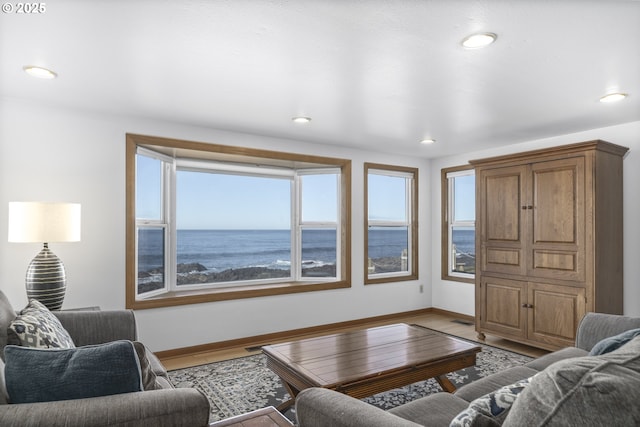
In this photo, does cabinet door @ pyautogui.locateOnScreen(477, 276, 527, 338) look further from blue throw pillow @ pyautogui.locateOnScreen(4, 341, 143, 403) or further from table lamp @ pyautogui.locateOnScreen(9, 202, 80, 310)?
table lamp @ pyautogui.locateOnScreen(9, 202, 80, 310)

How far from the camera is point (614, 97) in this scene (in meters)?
2.97

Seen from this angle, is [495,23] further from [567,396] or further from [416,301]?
[416,301]

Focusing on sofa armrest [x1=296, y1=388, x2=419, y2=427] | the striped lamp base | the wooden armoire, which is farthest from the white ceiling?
sofa armrest [x1=296, y1=388, x2=419, y2=427]

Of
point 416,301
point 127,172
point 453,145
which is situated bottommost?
point 416,301

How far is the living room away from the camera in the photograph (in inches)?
106

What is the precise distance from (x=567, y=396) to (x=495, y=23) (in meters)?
1.75

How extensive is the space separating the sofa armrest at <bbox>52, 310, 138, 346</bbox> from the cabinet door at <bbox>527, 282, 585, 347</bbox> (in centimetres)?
370

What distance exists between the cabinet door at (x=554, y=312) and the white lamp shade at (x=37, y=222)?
4267 mm

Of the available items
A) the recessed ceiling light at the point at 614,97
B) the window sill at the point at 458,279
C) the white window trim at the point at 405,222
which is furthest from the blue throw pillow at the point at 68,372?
the window sill at the point at 458,279

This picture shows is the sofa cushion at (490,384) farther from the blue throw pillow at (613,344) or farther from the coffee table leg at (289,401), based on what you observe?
the coffee table leg at (289,401)

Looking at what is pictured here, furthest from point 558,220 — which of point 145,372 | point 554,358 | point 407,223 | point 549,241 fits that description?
point 145,372

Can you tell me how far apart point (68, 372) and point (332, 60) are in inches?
80.2

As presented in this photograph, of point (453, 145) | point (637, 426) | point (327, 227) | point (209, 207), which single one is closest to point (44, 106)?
point (209, 207)

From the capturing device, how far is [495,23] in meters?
1.88
